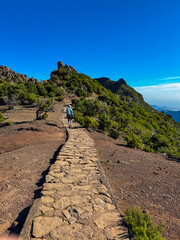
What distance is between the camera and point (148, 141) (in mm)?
13297

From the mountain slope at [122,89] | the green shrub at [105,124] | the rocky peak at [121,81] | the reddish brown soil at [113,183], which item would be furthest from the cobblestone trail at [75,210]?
the rocky peak at [121,81]

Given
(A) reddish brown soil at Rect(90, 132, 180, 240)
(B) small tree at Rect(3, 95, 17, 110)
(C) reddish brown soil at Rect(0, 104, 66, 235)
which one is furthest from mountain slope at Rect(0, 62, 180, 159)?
(C) reddish brown soil at Rect(0, 104, 66, 235)

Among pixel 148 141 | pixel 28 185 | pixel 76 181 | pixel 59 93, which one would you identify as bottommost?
pixel 148 141

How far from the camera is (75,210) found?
2.77 meters

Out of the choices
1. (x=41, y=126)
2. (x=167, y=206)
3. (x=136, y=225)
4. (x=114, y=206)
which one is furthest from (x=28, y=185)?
(x=41, y=126)

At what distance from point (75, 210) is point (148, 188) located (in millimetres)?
2514

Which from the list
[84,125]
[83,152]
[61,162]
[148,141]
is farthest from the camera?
[148,141]

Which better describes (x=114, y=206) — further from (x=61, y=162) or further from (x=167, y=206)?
(x=61, y=162)

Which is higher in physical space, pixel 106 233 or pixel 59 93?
pixel 59 93

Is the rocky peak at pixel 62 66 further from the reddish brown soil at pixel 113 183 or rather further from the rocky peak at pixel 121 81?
the reddish brown soil at pixel 113 183

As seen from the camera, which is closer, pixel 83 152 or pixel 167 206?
pixel 167 206

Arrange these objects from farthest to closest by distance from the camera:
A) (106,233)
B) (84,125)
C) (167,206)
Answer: (84,125) → (167,206) → (106,233)

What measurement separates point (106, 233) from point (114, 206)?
2.27 feet

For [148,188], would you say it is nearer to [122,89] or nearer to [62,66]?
[62,66]
